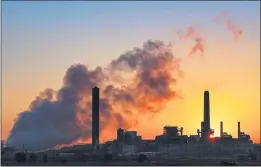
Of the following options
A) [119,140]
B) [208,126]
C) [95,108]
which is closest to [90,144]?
[119,140]

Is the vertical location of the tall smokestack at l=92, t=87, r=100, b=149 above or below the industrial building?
above

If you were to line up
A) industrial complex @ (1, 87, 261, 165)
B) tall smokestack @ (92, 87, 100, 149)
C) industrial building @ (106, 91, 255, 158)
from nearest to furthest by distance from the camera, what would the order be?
tall smokestack @ (92, 87, 100, 149), industrial complex @ (1, 87, 261, 165), industrial building @ (106, 91, 255, 158)

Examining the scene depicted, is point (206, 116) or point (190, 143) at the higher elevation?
point (206, 116)

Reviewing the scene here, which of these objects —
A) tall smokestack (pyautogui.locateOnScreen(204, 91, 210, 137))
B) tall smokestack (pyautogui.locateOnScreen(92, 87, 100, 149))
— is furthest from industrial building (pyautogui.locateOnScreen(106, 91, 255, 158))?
tall smokestack (pyautogui.locateOnScreen(92, 87, 100, 149))

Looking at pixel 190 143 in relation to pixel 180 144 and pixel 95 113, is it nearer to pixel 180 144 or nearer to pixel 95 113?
pixel 180 144

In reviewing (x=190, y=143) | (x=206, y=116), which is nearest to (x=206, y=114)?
(x=206, y=116)

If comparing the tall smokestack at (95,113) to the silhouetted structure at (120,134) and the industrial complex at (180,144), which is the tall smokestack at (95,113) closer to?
the industrial complex at (180,144)

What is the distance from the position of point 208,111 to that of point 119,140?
25388mm

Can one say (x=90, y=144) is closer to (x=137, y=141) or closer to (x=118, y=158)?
(x=137, y=141)

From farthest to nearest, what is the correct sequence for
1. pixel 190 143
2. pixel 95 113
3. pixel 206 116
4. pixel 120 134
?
1. pixel 120 134
2. pixel 190 143
3. pixel 206 116
4. pixel 95 113

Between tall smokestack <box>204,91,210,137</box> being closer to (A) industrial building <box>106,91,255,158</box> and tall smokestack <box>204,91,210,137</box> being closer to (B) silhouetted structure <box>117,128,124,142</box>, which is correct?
(A) industrial building <box>106,91,255,158</box>

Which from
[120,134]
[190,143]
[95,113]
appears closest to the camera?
[95,113]

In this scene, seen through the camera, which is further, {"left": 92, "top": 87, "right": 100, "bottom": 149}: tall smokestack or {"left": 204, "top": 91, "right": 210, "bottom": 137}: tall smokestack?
{"left": 204, "top": 91, "right": 210, "bottom": 137}: tall smokestack

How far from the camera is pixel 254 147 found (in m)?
114
